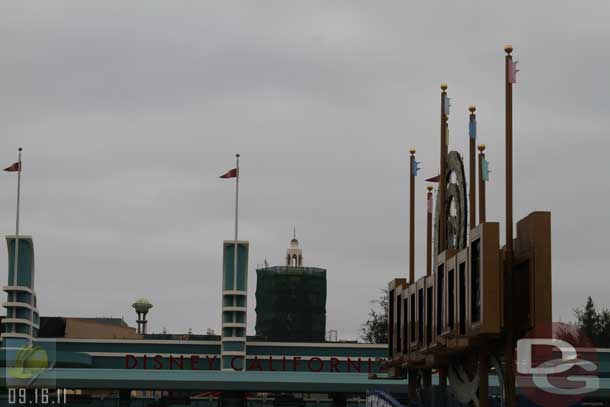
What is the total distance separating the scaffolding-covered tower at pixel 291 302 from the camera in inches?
4525

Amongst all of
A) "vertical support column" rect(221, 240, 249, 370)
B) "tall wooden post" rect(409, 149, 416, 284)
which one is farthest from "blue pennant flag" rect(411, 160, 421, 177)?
"vertical support column" rect(221, 240, 249, 370)

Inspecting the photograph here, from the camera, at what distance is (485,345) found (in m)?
34.3

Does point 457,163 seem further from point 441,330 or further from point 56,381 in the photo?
point 56,381

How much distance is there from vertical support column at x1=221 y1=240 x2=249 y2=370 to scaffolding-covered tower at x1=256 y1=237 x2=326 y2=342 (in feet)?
121

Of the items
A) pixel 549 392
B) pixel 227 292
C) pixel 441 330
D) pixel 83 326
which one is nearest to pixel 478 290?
pixel 441 330

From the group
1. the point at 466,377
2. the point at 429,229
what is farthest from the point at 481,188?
the point at 429,229

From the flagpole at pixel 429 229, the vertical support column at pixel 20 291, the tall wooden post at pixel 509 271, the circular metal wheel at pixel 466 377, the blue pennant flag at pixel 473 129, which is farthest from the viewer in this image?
the vertical support column at pixel 20 291

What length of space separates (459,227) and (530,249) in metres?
8.00

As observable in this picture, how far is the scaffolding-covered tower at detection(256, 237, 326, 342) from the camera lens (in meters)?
115

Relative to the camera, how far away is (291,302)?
11500 centimetres

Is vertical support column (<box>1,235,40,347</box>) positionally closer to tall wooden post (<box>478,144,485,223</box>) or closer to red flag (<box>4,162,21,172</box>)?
red flag (<box>4,162,21,172</box>)

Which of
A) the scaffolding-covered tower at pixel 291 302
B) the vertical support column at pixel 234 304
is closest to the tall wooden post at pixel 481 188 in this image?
the vertical support column at pixel 234 304

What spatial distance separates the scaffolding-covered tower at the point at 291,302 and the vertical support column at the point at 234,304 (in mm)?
36766

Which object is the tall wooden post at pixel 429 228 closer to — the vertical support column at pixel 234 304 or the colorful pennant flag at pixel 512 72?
the colorful pennant flag at pixel 512 72
